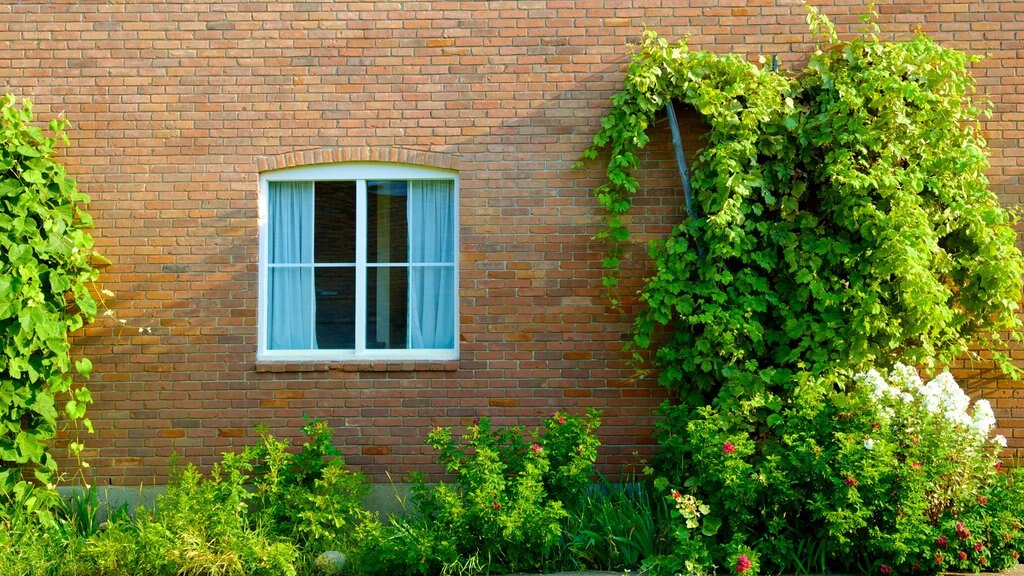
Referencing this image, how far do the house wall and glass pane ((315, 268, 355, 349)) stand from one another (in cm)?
29

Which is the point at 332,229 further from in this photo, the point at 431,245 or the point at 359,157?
the point at 431,245

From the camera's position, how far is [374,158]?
276 inches

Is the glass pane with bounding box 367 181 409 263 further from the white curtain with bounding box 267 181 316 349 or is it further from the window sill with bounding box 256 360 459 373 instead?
the window sill with bounding box 256 360 459 373

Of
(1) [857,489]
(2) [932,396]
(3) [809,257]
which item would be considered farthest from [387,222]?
(2) [932,396]

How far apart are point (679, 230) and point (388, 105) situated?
245 cm

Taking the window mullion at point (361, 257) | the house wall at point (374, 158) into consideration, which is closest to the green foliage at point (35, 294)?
the house wall at point (374, 158)

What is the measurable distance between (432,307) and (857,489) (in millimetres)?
3350

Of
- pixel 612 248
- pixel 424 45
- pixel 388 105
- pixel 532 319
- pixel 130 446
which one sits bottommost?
pixel 130 446

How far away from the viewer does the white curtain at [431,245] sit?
7.16m

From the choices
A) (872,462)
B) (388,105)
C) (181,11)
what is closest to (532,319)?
(388,105)

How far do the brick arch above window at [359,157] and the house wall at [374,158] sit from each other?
0.02m

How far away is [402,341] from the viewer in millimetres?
7148

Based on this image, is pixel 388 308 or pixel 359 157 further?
pixel 388 308

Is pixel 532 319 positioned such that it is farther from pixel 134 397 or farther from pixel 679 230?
pixel 134 397
